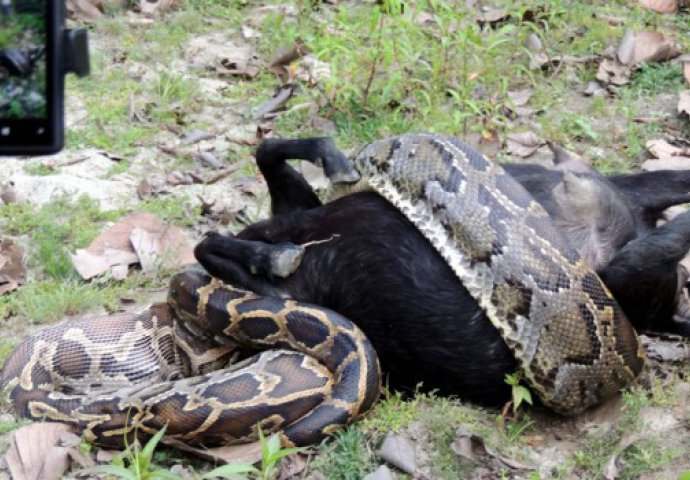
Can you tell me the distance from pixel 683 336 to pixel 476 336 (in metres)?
1.16

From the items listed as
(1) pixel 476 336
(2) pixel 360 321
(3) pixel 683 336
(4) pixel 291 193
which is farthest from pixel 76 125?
(3) pixel 683 336

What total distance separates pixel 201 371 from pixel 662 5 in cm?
552

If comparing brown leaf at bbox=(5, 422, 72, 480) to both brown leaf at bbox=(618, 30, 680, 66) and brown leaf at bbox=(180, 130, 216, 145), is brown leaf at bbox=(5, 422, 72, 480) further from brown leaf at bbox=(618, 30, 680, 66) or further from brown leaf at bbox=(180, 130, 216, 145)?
brown leaf at bbox=(618, 30, 680, 66)

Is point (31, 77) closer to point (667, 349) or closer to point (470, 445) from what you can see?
point (470, 445)

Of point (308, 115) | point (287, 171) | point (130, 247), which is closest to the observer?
point (287, 171)

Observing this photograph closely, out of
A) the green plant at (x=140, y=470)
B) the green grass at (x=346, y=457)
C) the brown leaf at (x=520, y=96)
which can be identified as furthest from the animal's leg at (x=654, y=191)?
the green plant at (x=140, y=470)

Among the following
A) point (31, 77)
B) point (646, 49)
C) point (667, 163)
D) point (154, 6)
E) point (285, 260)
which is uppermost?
point (31, 77)

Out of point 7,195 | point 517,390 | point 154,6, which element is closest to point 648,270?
point 517,390

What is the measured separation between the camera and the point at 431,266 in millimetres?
4500

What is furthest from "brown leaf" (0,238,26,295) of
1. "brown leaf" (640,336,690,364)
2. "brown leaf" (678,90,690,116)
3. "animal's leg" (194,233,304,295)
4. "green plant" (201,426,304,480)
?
"brown leaf" (678,90,690,116)

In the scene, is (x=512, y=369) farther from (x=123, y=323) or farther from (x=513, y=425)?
(x=123, y=323)

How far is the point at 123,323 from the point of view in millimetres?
5098

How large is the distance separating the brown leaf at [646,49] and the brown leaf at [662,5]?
72 cm

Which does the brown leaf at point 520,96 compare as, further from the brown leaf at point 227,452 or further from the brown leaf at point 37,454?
the brown leaf at point 37,454
